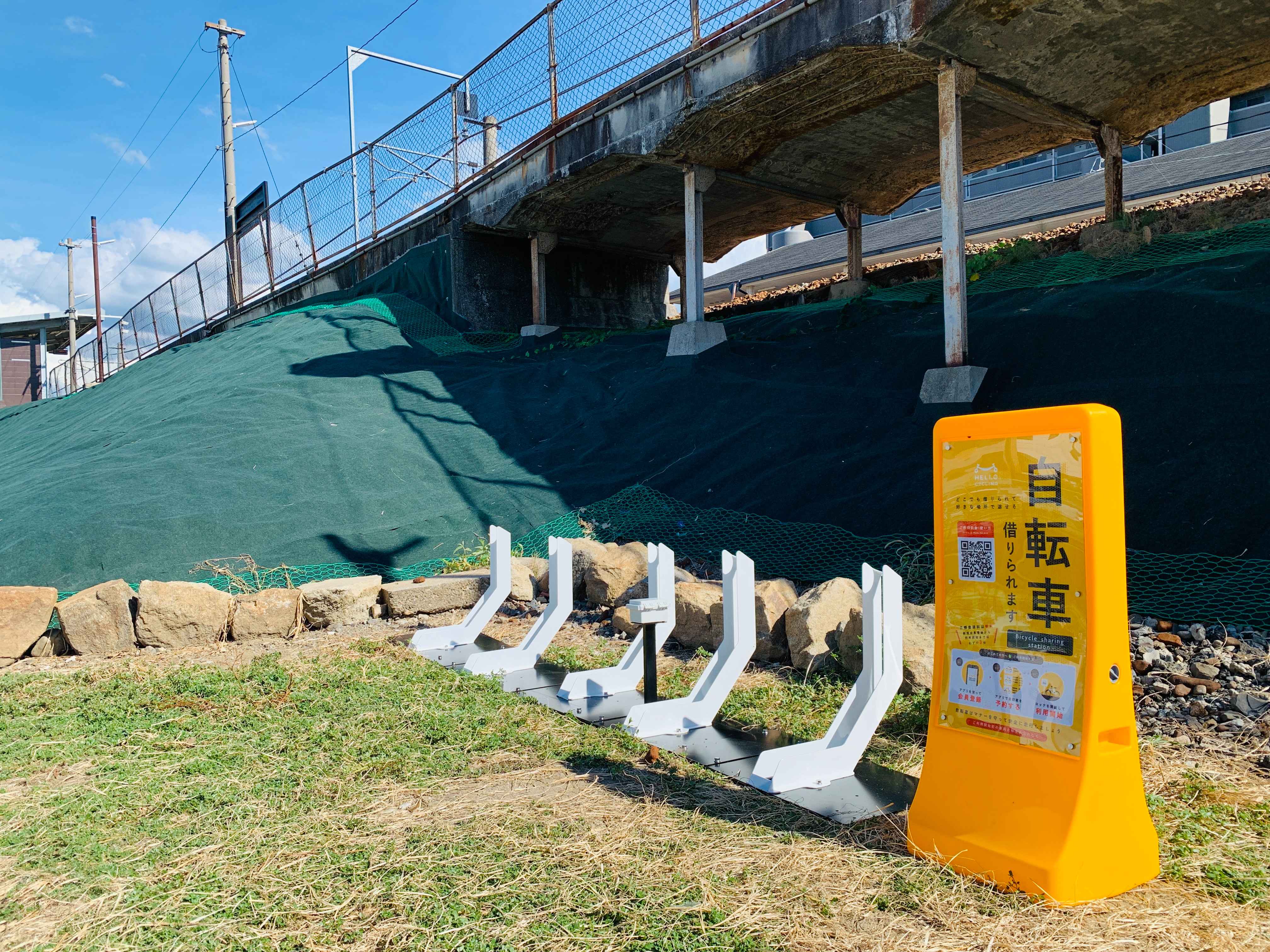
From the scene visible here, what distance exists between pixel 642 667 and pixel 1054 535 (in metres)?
2.51

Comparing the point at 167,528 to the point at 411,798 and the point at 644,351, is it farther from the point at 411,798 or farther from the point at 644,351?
the point at 644,351

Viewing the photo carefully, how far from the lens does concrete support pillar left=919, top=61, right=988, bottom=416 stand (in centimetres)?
676

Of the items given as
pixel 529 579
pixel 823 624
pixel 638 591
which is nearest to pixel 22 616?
pixel 529 579

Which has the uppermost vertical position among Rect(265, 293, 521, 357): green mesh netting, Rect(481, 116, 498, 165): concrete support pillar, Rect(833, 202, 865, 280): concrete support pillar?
Rect(481, 116, 498, 165): concrete support pillar

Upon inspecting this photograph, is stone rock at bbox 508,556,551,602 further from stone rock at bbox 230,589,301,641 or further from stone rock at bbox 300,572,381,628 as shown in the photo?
stone rock at bbox 230,589,301,641

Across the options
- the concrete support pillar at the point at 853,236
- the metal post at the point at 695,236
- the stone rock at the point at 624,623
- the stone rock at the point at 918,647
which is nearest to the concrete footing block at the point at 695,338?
the metal post at the point at 695,236

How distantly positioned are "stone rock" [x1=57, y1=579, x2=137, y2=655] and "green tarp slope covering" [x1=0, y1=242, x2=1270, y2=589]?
2.42 feet

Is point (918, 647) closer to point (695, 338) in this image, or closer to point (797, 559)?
point (797, 559)

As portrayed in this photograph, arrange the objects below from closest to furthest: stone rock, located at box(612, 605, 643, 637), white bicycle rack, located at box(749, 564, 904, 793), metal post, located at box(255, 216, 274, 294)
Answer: white bicycle rack, located at box(749, 564, 904, 793)
stone rock, located at box(612, 605, 643, 637)
metal post, located at box(255, 216, 274, 294)

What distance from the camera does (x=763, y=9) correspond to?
779cm

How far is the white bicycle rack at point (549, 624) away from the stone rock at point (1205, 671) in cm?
301

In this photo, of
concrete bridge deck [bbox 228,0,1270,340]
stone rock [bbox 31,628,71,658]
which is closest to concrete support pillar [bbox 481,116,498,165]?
concrete bridge deck [bbox 228,0,1270,340]


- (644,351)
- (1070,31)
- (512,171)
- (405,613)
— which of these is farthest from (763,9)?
(405,613)

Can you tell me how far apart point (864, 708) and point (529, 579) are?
347 centimetres
